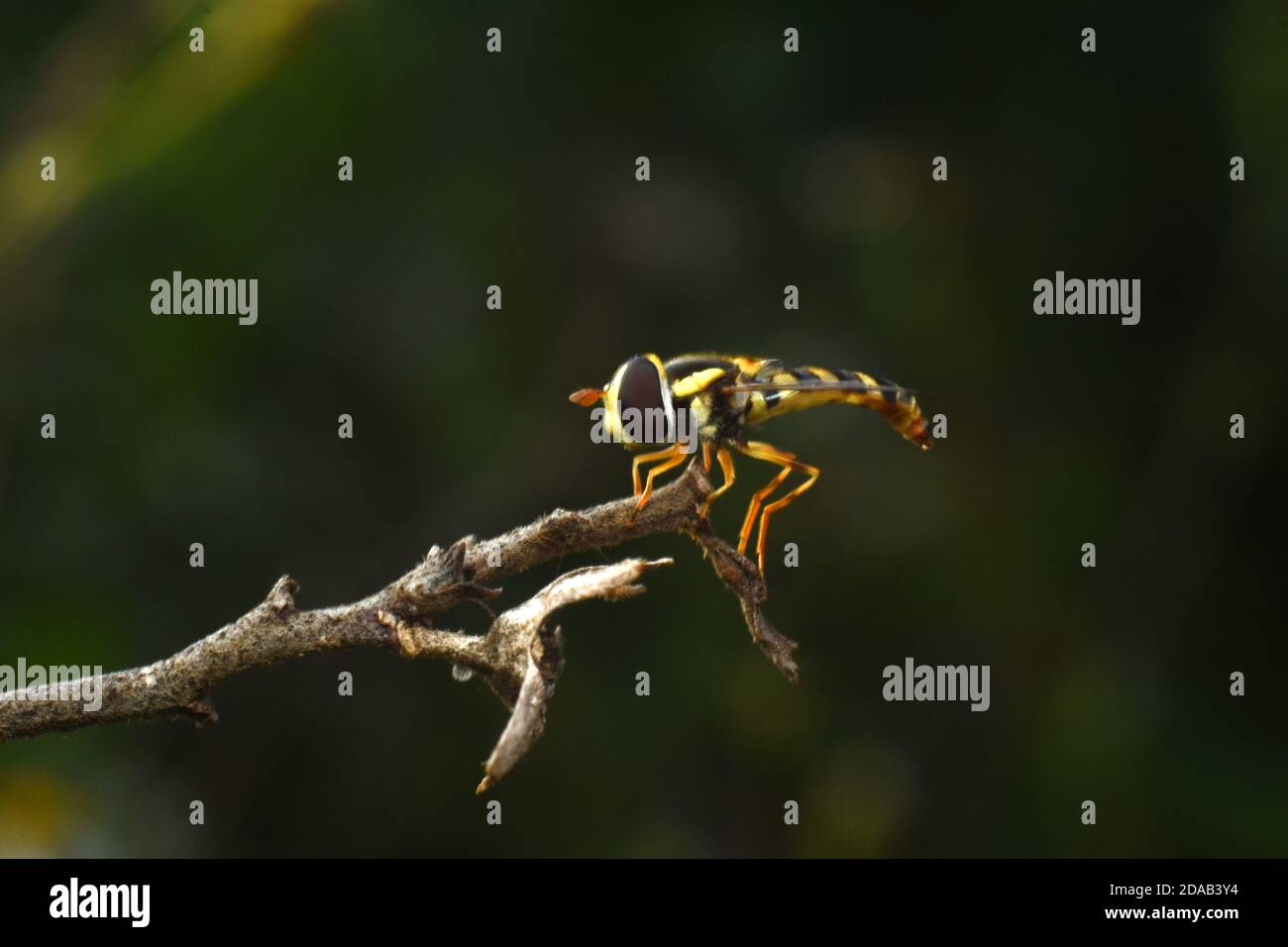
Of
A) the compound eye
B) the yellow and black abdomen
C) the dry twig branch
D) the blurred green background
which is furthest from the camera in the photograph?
the blurred green background

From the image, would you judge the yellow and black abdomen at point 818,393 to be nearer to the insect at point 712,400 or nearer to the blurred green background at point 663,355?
the insect at point 712,400

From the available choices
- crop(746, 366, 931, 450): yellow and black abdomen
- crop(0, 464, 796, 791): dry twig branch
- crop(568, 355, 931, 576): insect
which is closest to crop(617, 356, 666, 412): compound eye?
crop(568, 355, 931, 576): insect

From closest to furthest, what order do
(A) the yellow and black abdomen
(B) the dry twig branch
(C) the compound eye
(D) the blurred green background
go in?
(B) the dry twig branch → (C) the compound eye → (A) the yellow and black abdomen → (D) the blurred green background

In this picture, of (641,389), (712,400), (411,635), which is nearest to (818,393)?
(712,400)

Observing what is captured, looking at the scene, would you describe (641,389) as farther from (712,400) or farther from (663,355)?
(663,355)

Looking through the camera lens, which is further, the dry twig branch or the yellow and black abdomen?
the yellow and black abdomen

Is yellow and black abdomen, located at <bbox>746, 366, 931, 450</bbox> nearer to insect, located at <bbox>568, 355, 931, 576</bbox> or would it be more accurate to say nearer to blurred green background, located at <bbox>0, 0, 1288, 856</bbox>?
insect, located at <bbox>568, 355, 931, 576</bbox>
